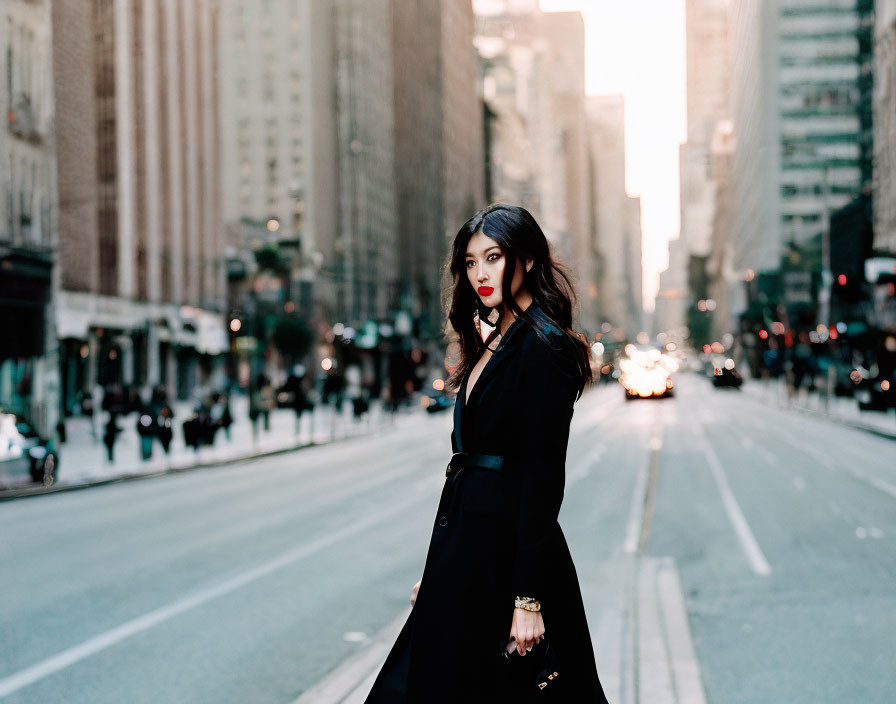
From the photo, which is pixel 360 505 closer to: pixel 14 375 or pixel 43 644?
pixel 43 644

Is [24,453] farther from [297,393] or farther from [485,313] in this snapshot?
[485,313]

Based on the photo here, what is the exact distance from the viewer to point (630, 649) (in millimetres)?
7344

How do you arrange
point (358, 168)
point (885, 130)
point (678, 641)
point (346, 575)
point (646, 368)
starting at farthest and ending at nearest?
point (358, 168) < point (885, 130) < point (346, 575) < point (646, 368) < point (678, 641)

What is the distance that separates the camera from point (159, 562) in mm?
11945

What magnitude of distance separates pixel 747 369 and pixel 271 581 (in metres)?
147

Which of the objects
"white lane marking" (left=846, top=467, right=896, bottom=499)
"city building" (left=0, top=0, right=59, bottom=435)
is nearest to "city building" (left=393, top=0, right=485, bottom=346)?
"city building" (left=0, top=0, right=59, bottom=435)

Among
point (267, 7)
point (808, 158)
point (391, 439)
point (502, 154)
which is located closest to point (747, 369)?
point (808, 158)

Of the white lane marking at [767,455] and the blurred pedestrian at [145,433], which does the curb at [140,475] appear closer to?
the blurred pedestrian at [145,433]

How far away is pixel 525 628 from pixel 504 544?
259 mm

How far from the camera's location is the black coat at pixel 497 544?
3.38 m

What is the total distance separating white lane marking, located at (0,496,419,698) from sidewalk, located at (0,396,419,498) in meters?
8.81

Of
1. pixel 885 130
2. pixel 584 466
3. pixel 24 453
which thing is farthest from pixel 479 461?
pixel 885 130

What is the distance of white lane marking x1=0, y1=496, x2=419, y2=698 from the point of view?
7.27m

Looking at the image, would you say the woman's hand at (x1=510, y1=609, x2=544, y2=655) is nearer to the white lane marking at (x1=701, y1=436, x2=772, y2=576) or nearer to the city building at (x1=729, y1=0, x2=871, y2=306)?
the white lane marking at (x1=701, y1=436, x2=772, y2=576)
